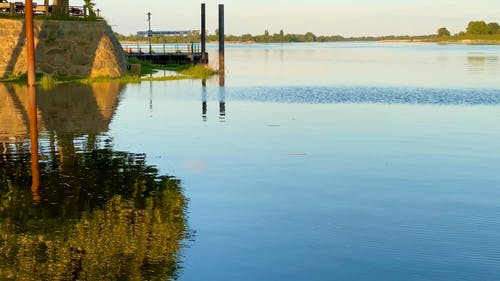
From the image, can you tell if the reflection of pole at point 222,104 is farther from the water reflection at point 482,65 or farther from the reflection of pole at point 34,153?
the water reflection at point 482,65

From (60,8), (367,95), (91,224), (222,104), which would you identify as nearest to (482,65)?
(367,95)

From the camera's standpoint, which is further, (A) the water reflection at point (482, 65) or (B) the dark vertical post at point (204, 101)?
(A) the water reflection at point (482, 65)

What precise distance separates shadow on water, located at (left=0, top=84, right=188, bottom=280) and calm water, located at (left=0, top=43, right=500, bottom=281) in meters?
0.03

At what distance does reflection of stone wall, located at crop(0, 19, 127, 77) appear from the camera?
147ft

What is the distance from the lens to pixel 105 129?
21.8 metres

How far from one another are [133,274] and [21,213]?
3.74 meters

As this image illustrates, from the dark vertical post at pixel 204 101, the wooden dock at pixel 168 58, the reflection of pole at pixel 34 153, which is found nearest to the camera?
the reflection of pole at pixel 34 153

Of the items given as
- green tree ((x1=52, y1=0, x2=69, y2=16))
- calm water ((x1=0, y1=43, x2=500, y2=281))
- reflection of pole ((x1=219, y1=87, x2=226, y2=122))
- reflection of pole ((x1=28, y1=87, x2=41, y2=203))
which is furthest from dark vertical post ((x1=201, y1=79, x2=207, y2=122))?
green tree ((x1=52, y1=0, x2=69, y2=16))

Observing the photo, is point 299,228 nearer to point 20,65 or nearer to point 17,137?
point 17,137

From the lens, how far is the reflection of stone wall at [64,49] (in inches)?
1758

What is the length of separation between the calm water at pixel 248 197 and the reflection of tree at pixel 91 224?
0.03 m

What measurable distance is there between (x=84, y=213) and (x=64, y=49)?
37749mm

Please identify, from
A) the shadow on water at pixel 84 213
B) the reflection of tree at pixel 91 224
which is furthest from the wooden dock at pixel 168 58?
the reflection of tree at pixel 91 224

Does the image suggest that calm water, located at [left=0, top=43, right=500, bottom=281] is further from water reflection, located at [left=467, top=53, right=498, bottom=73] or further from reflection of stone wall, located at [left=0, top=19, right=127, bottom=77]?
water reflection, located at [left=467, top=53, right=498, bottom=73]
